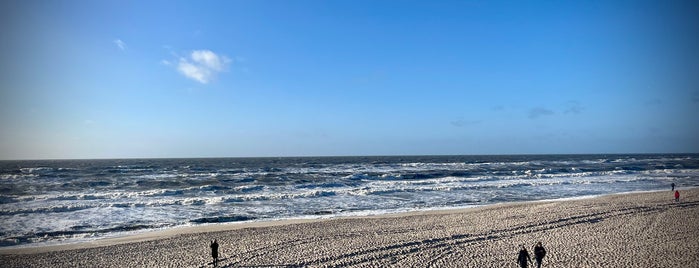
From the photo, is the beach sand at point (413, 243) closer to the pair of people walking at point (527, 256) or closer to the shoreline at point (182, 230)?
the shoreline at point (182, 230)

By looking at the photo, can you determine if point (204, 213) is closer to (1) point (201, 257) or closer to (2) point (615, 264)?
(1) point (201, 257)

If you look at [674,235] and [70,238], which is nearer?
[674,235]

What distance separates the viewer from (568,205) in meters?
26.2

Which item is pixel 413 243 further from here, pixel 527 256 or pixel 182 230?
pixel 182 230

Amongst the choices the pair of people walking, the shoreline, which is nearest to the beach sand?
the shoreline

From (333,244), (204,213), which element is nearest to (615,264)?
(333,244)

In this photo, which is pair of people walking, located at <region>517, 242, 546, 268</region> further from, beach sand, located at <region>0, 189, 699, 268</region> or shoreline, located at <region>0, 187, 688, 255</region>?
shoreline, located at <region>0, 187, 688, 255</region>

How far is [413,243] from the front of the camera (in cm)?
1627

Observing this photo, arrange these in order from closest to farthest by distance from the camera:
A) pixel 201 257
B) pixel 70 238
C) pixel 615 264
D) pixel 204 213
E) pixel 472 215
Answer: pixel 615 264 < pixel 201 257 < pixel 70 238 < pixel 472 215 < pixel 204 213

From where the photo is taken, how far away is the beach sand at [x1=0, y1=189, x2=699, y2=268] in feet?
45.8

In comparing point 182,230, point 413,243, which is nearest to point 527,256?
point 413,243

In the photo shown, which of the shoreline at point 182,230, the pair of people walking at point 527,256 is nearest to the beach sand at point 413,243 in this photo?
the shoreline at point 182,230

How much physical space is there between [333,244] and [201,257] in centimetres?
514

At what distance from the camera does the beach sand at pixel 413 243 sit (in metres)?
14.0
